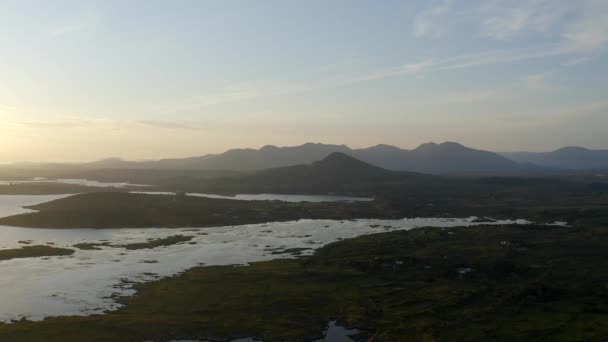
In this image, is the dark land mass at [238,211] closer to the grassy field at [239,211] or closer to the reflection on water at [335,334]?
the grassy field at [239,211]

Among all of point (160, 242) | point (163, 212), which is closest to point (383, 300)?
point (160, 242)

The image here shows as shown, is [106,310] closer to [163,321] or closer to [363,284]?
[163,321]

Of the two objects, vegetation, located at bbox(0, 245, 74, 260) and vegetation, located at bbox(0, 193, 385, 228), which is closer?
vegetation, located at bbox(0, 245, 74, 260)

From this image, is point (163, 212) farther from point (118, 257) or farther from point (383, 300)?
point (383, 300)

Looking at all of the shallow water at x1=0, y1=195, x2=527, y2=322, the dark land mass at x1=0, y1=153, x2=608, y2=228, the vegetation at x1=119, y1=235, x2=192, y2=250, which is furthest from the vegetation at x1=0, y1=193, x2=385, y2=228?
the vegetation at x1=119, y1=235, x2=192, y2=250

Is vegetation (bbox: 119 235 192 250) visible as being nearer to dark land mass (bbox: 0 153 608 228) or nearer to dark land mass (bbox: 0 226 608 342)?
dark land mass (bbox: 0 153 608 228)
